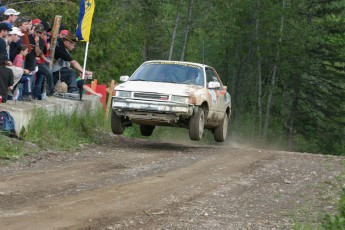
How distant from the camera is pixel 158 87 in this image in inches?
672

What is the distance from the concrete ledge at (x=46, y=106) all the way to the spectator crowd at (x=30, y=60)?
23cm

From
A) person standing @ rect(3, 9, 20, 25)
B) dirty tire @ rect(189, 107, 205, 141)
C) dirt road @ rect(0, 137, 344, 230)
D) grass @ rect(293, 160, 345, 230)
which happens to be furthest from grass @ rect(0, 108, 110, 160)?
grass @ rect(293, 160, 345, 230)

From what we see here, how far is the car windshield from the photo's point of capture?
58.9 ft

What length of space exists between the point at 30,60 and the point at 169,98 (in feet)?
8.94

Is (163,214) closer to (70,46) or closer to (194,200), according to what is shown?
(194,200)

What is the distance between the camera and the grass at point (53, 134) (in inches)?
560

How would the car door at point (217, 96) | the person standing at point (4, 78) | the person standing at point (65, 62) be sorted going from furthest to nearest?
the car door at point (217, 96), the person standing at point (65, 62), the person standing at point (4, 78)

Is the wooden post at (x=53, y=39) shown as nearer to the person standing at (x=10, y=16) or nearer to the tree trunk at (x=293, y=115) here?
the person standing at (x=10, y=16)

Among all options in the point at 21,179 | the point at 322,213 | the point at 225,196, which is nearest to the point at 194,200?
the point at 225,196

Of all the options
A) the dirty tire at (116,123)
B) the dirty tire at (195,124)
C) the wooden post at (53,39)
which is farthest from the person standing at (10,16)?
the dirty tire at (195,124)

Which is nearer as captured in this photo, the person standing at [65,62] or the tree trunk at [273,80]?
the person standing at [65,62]

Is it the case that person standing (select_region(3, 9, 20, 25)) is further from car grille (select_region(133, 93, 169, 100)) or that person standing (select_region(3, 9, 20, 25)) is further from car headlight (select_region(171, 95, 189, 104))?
car headlight (select_region(171, 95, 189, 104))

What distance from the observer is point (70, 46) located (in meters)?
18.8

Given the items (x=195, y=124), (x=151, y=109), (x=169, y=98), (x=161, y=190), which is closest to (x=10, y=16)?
(x=151, y=109)
